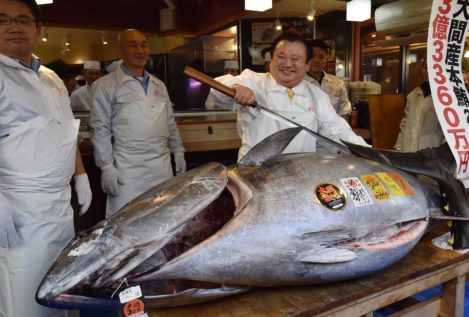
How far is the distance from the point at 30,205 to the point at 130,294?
37.3 inches

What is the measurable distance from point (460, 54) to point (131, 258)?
197 centimetres

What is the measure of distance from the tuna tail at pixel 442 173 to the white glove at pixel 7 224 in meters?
1.58

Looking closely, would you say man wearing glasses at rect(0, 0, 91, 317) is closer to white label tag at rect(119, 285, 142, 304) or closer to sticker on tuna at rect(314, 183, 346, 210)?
white label tag at rect(119, 285, 142, 304)

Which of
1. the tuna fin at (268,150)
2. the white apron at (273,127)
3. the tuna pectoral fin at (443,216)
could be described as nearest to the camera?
the tuna fin at (268,150)

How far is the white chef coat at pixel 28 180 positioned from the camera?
6.06ft

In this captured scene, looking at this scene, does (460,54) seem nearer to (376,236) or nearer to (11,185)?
(376,236)

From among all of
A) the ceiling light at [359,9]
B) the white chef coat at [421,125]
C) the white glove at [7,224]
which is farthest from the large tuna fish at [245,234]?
the ceiling light at [359,9]

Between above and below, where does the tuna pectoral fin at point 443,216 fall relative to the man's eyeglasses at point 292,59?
below

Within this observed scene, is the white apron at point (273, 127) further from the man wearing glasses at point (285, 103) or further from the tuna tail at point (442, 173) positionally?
the tuna tail at point (442, 173)

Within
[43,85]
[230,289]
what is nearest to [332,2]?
[43,85]

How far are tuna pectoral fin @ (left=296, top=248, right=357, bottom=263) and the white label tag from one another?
1.73ft

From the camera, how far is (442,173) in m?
1.85

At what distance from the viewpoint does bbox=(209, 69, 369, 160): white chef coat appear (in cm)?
247

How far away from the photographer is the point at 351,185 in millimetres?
1590
